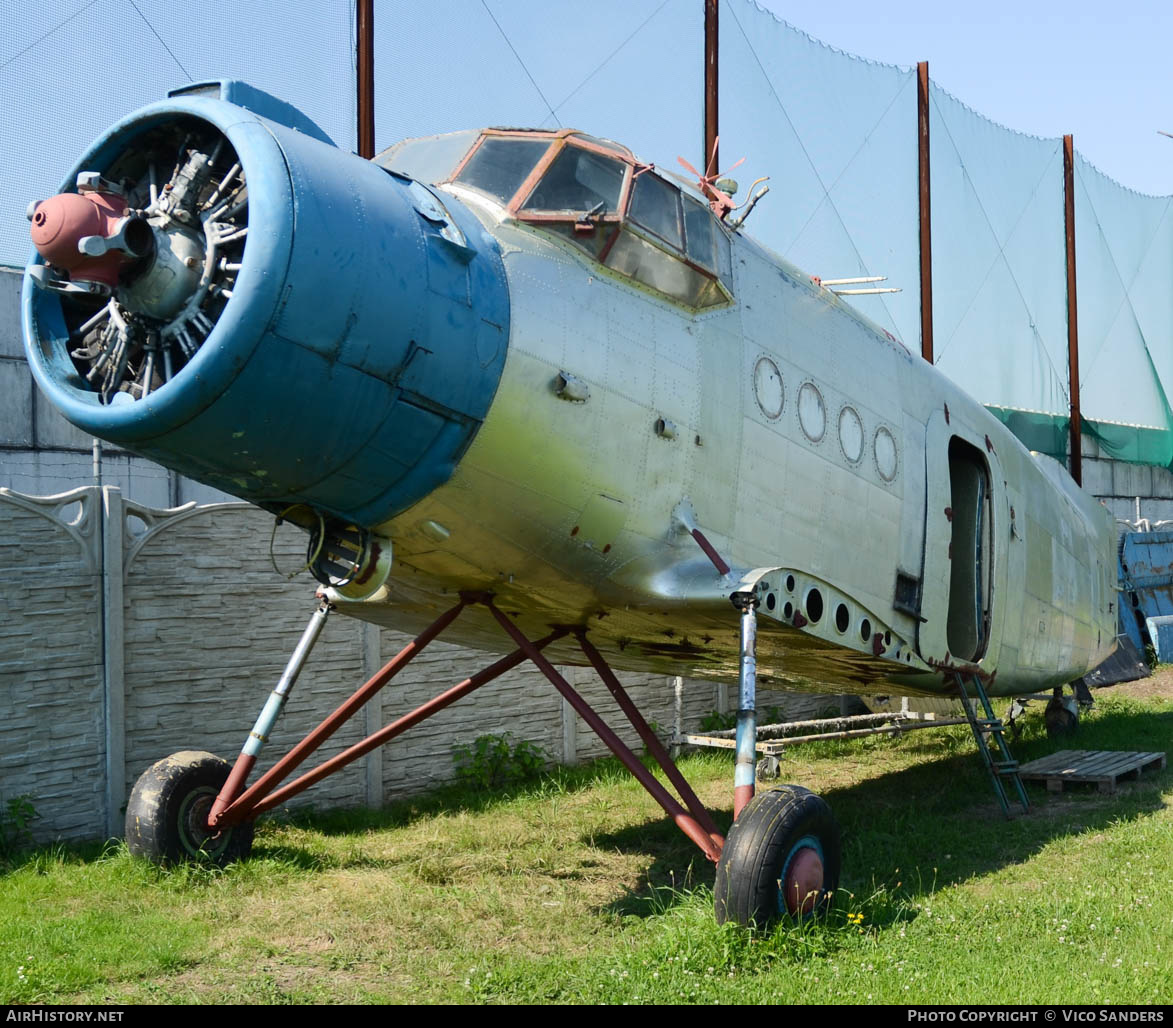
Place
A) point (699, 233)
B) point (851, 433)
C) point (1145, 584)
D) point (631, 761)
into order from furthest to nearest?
point (1145, 584)
point (851, 433)
point (699, 233)
point (631, 761)

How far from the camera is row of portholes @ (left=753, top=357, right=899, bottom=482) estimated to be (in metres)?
6.29

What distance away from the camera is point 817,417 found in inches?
263

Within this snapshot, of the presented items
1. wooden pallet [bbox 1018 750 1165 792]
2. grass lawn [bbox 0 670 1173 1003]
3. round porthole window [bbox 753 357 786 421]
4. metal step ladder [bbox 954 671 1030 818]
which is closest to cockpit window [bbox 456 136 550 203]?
round porthole window [bbox 753 357 786 421]

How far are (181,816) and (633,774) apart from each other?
2551 millimetres

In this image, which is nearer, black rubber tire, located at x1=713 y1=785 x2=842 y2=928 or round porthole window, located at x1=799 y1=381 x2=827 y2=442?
black rubber tire, located at x1=713 y1=785 x2=842 y2=928

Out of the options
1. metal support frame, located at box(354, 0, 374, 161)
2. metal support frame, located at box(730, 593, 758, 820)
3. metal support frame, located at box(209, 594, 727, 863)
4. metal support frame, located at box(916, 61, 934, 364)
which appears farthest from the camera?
metal support frame, located at box(916, 61, 934, 364)

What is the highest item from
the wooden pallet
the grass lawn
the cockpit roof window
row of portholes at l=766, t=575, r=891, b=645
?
the cockpit roof window

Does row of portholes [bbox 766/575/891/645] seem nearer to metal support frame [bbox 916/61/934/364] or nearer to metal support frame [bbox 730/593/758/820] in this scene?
metal support frame [bbox 730/593/758/820]

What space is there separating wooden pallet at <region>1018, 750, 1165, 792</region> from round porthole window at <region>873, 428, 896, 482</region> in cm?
298
